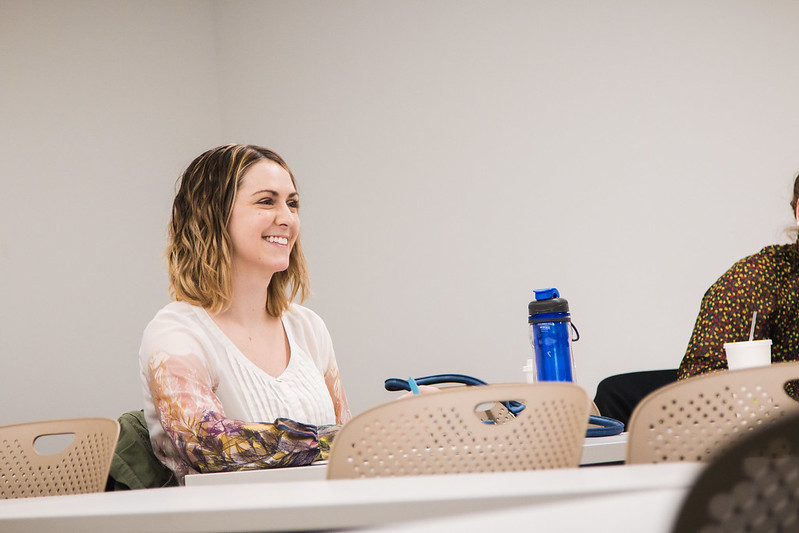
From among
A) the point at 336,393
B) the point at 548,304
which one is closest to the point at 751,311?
the point at 548,304

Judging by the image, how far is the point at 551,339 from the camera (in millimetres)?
2010

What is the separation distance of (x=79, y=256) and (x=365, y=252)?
1292 mm

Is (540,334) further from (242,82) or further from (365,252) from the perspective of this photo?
(242,82)

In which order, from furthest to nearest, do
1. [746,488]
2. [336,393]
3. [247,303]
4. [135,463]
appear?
1. [336,393]
2. [247,303]
3. [135,463]
4. [746,488]

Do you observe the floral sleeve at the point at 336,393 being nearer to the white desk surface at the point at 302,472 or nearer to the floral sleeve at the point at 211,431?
the floral sleeve at the point at 211,431

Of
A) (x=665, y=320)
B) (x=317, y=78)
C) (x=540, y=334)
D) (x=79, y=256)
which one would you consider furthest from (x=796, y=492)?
(x=317, y=78)

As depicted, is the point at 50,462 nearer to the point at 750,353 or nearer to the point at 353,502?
the point at 353,502

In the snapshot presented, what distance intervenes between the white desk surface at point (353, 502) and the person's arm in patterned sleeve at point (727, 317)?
4.80ft

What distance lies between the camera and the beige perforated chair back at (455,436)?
3.61 ft

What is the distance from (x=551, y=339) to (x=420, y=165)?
2048 mm

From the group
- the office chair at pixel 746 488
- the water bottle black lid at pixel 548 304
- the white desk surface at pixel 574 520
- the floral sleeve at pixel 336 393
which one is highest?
the office chair at pixel 746 488

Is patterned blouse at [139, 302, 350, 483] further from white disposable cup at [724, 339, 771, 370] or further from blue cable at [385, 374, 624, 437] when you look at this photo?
white disposable cup at [724, 339, 771, 370]

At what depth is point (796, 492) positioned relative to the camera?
43cm

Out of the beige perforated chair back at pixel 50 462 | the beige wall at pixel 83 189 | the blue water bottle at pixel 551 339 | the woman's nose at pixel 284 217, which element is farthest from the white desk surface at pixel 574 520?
the beige wall at pixel 83 189
